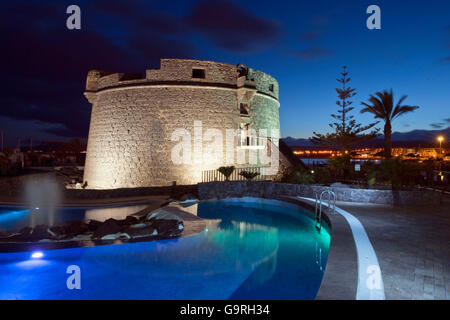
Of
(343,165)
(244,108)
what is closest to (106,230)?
(343,165)

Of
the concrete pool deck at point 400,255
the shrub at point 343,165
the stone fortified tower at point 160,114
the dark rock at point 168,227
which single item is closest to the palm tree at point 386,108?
the shrub at point 343,165

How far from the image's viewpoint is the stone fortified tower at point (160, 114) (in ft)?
42.7

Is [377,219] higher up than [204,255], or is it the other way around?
[377,219]

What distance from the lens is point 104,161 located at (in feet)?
45.9

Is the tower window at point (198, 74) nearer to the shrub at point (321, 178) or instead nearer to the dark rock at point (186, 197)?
the dark rock at point (186, 197)

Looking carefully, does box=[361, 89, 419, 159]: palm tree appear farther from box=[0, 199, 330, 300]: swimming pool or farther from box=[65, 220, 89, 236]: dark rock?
box=[65, 220, 89, 236]: dark rock

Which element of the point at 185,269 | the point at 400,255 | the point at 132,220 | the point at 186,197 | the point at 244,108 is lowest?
the point at 185,269

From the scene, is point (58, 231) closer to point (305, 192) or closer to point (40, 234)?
point (40, 234)

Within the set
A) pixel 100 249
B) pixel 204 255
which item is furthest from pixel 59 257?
pixel 204 255

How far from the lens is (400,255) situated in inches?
145

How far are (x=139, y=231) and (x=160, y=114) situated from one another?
27.4 ft

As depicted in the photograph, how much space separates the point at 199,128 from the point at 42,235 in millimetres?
8734

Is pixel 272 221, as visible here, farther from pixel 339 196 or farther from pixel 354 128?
pixel 354 128

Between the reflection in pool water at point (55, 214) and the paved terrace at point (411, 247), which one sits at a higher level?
the paved terrace at point (411, 247)
